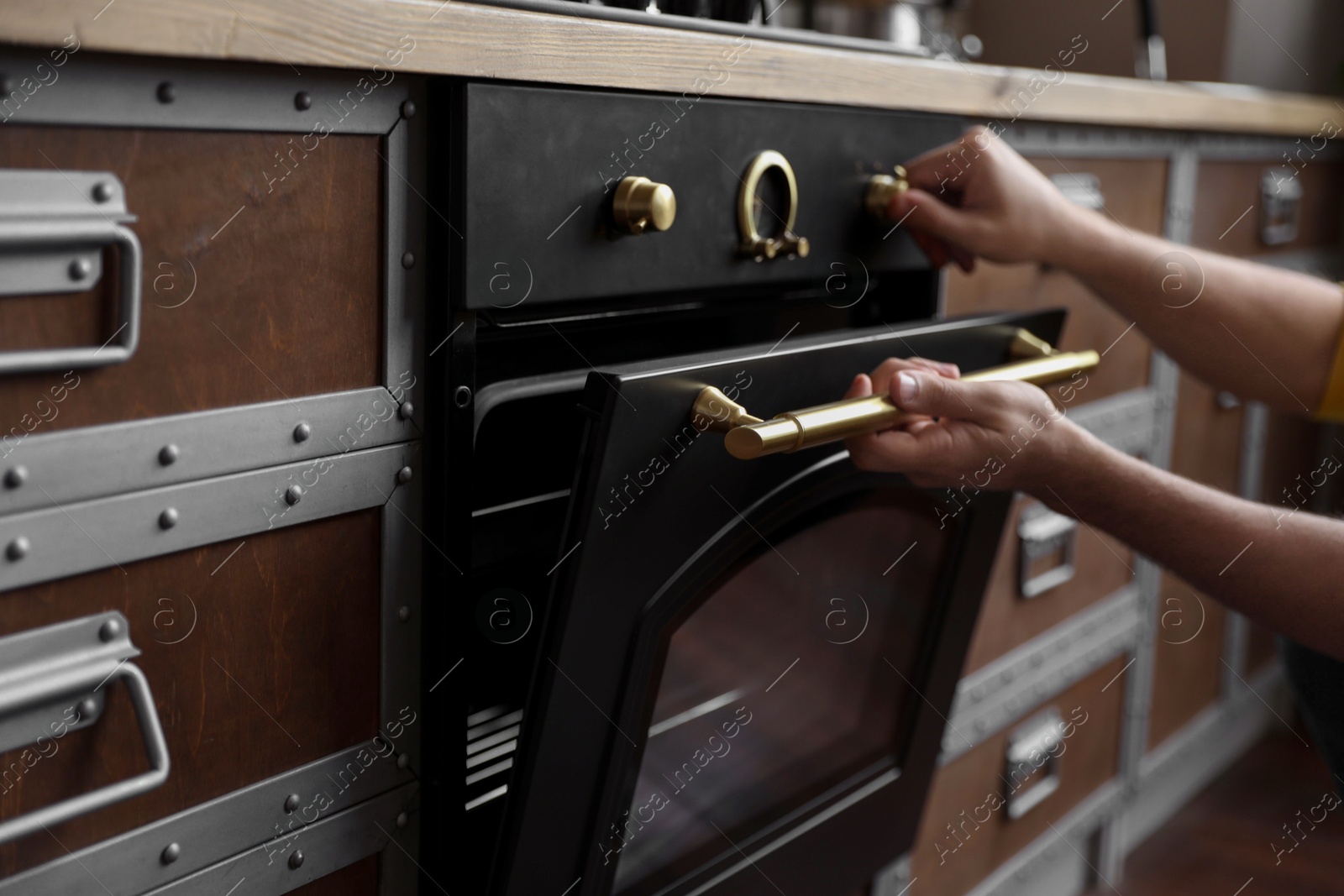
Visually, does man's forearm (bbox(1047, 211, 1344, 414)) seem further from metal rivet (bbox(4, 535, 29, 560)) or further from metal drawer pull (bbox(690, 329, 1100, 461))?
metal rivet (bbox(4, 535, 29, 560))

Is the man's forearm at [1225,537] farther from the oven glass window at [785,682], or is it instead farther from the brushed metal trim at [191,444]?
the brushed metal trim at [191,444]

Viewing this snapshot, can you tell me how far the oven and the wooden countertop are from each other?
0.05 ft

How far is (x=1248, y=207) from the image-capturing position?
4.80ft

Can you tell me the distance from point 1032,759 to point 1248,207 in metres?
0.78

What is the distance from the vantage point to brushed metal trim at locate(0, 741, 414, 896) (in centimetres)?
48

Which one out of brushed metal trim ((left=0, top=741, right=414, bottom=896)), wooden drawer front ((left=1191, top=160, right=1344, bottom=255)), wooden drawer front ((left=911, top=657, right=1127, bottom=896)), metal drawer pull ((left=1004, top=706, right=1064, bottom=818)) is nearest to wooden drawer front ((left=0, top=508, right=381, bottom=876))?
brushed metal trim ((left=0, top=741, right=414, bottom=896))

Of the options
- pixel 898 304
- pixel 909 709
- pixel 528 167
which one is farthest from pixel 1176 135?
pixel 528 167

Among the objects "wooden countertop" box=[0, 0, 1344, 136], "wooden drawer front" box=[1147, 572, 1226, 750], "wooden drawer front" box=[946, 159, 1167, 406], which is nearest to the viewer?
"wooden countertop" box=[0, 0, 1344, 136]

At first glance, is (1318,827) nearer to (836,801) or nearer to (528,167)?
(836,801)

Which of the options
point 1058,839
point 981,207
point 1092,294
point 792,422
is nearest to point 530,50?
point 792,422

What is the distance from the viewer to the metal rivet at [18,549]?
437 millimetres

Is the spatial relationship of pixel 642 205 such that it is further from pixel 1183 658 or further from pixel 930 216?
pixel 1183 658

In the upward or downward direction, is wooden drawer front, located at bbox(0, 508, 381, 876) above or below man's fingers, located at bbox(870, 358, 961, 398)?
below

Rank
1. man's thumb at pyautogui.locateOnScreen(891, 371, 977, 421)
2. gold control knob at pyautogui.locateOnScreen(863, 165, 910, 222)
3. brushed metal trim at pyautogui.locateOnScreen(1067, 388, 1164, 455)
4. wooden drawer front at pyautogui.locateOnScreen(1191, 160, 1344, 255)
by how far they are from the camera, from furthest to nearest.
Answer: wooden drawer front at pyautogui.locateOnScreen(1191, 160, 1344, 255) → brushed metal trim at pyautogui.locateOnScreen(1067, 388, 1164, 455) → gold control knob at pyautogui.locateOnScreen(863, 165, 910, 222) → man's thumb at pyautogui.locateOnScreen(891, 371, 977, 421)
